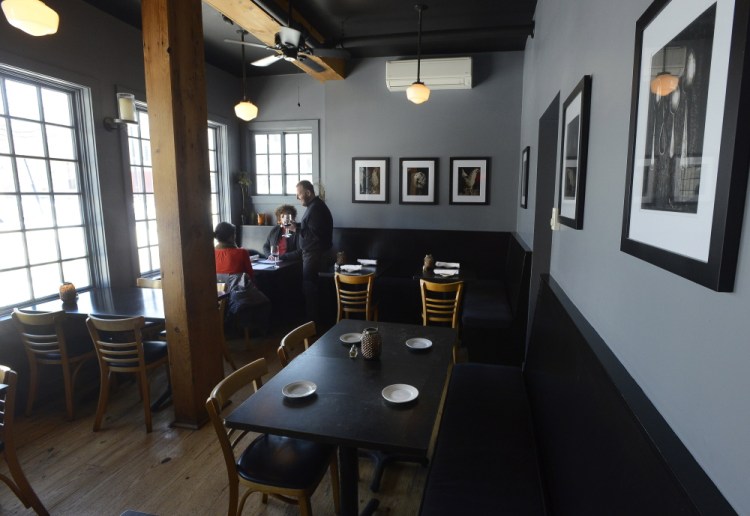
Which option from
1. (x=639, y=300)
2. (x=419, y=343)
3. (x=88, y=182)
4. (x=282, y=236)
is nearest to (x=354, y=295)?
(x=282, y=236)

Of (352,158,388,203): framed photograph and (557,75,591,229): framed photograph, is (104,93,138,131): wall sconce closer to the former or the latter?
(352,158,388,203): framed photograph

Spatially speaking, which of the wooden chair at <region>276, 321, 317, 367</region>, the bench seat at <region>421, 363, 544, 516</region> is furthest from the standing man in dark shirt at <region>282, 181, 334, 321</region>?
the bench seat at <region>421, 363, 544, 516</region>

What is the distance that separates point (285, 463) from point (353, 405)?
16.4 inches

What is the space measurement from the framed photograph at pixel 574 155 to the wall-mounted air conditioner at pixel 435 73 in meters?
2.99

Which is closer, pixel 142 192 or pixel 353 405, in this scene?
pixel 353 405

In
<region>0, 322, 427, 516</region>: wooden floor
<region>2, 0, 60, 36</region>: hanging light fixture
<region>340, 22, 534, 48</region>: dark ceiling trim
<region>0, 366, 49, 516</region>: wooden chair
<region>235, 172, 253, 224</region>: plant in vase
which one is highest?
<region>340, 22, 534, 48</region>: dark ceiling trim

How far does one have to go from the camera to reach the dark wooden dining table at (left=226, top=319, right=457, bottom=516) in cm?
157

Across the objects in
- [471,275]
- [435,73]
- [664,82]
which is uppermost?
[435,73]

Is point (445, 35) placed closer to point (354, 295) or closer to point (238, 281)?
point (354, 295)

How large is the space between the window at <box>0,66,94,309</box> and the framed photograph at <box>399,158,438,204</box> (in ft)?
11.7

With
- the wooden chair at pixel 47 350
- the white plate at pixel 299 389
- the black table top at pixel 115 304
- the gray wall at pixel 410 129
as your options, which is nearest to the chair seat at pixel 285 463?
the white plate at pixel 299 389

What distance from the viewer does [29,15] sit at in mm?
2205

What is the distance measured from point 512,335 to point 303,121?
422cm

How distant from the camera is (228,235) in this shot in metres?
4.35
